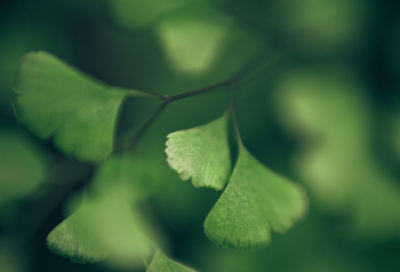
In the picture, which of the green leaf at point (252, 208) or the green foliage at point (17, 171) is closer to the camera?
the green leaf at point (252, 208)

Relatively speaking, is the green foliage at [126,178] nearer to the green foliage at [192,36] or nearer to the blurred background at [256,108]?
the blurred background at [256,108]

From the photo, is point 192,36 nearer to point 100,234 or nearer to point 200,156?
point 200,156

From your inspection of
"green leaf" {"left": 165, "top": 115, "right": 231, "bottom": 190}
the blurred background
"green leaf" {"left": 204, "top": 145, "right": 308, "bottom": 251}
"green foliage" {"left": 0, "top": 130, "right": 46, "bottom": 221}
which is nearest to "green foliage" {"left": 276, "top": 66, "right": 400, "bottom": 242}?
the blurred background

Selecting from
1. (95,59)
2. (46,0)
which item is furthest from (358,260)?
(46,0)

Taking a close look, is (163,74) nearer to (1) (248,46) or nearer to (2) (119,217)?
(1) (248,46)

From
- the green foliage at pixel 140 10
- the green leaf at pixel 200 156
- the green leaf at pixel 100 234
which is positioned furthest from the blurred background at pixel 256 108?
the green leaf at pixel 200 156
